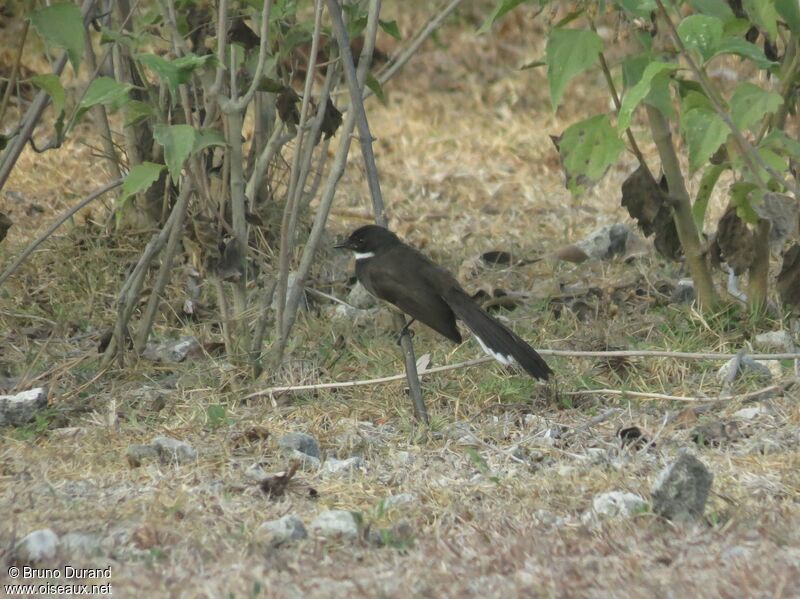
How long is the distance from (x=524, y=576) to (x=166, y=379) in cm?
246

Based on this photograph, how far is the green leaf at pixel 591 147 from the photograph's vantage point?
5.16 m

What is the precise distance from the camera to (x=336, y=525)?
3.76 m

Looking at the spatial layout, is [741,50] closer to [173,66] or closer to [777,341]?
[777,341]

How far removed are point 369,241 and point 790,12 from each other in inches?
72.5

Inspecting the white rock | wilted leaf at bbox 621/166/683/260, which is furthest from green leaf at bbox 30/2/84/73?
the white rock

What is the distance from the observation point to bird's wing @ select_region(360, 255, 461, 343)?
5.22 m

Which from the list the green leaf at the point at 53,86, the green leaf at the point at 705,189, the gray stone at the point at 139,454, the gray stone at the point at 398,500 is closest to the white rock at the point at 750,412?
the green leaf at the point at 705,189

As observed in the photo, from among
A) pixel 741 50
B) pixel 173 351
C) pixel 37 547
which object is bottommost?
pixel 173 351

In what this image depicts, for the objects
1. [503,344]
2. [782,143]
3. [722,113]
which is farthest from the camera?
[503,344]

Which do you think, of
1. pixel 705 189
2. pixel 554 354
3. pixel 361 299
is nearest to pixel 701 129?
pixel 705 189

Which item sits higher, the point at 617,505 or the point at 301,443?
the point at 617,505

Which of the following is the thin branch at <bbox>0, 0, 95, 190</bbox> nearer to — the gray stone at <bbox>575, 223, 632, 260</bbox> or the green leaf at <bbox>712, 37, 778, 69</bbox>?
the green leaf at <bbox>712, 37, 778, 69</bbox>

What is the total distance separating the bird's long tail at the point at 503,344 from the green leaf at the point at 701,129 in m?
0.85

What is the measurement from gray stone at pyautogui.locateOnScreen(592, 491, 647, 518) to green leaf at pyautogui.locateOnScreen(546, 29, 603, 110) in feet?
4.91
